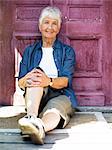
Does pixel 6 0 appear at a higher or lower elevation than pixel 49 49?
higher

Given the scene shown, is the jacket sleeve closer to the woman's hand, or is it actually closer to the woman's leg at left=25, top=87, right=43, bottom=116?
the woman's hand

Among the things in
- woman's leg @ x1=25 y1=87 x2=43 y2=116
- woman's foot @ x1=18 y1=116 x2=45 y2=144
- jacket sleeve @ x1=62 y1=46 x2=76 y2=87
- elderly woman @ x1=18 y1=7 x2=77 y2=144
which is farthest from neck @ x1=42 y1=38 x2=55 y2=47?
woman's foot @ x1=18 y1=116 x2=45 y2=144

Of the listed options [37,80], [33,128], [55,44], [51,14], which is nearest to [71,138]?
[33,128]

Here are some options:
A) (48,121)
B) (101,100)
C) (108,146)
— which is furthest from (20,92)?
(108,146)

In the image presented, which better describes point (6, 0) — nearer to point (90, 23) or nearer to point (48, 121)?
point (90, 23)

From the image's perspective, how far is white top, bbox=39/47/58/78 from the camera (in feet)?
13.3

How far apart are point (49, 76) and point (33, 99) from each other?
28.7 inches

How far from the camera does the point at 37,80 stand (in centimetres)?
344

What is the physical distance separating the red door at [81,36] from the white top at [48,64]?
0.31 m

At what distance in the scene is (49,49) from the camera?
13.7 ft

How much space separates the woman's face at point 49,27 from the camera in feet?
13.3

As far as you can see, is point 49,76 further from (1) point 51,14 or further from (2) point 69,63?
(1) point 51,14

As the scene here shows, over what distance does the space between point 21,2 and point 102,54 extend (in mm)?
1061

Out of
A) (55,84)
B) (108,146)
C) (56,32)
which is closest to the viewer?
(108,146)
